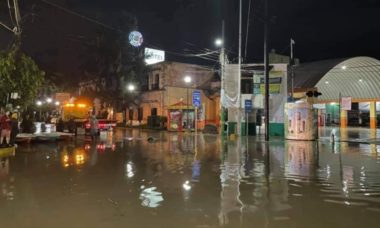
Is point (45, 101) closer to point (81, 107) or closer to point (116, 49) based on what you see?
point (116, 49)

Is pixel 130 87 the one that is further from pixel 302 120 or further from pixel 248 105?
pixel 302 120

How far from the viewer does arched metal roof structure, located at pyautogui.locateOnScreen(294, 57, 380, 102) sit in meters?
50.8

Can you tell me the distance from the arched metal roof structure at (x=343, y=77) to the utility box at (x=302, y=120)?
842 inches

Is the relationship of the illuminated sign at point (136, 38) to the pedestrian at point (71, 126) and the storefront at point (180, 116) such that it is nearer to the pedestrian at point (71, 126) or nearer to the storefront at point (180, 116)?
the storefront at point (180, 116)

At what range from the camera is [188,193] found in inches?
381

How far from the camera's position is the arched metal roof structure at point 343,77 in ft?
167

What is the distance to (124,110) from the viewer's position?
202ft

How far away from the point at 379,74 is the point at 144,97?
98.6 ft

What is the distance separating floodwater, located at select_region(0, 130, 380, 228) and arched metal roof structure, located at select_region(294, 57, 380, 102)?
3642cm

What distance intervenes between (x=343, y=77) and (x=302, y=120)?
29810 mm

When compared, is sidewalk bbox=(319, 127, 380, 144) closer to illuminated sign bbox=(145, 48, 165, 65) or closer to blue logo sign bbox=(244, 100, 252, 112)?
blue logo sign bbox=(244, 100, 252, 112)

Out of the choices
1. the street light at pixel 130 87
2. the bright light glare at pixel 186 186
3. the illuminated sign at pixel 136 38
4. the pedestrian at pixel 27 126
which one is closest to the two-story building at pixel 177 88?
the street light at pixel 130 87

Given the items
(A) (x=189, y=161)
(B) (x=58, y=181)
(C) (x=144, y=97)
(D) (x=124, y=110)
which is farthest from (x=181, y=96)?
(B) (x=58, y=181)

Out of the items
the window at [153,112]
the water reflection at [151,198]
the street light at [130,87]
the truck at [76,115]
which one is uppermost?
the street light at [130,87]
